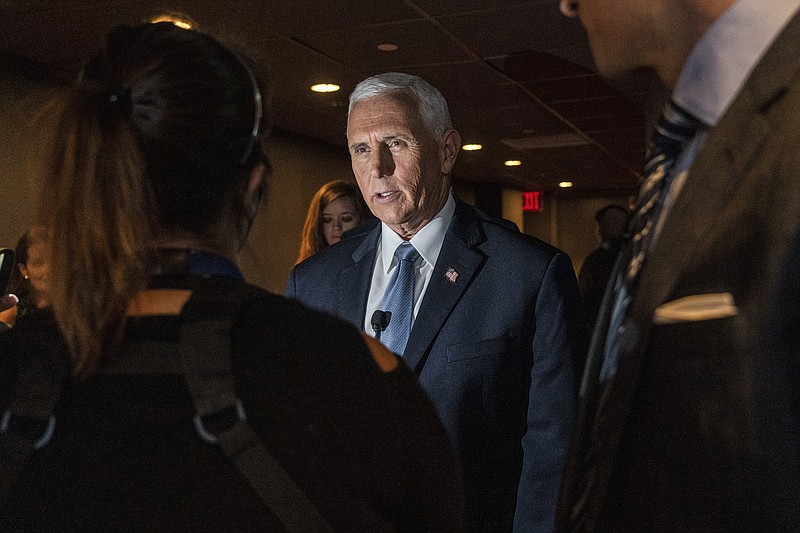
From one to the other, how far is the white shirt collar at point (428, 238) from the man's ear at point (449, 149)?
87 mm

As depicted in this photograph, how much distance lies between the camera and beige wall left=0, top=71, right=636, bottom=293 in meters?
5.52

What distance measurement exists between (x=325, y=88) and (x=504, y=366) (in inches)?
210

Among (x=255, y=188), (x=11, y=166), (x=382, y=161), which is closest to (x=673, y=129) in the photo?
(x=255, y=188)

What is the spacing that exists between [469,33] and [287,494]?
15.5ft

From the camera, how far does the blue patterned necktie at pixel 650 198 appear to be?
3.16 feet

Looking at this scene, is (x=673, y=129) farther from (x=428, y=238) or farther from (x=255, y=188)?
(x=428, y=238)

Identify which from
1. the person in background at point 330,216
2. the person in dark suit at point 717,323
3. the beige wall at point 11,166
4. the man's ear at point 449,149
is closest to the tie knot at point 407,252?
the man's ear at point 449,149

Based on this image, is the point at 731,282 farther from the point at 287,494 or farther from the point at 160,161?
the point at 160,161

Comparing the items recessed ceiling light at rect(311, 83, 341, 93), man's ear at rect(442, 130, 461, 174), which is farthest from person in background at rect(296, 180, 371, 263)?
recessed ceiling light at rect(311, 83, 341, 93)

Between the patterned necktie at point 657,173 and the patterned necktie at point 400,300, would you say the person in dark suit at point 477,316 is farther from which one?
the patterned necktie at point 657,173

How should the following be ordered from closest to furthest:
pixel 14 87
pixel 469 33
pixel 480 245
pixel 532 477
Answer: pixel 532 477, pixel 480 245, pixel 469 33, pixel 14 87

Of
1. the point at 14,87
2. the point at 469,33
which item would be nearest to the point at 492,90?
the point at 469,33

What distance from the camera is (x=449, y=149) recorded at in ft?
6.93

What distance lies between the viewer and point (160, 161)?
0.92 m
